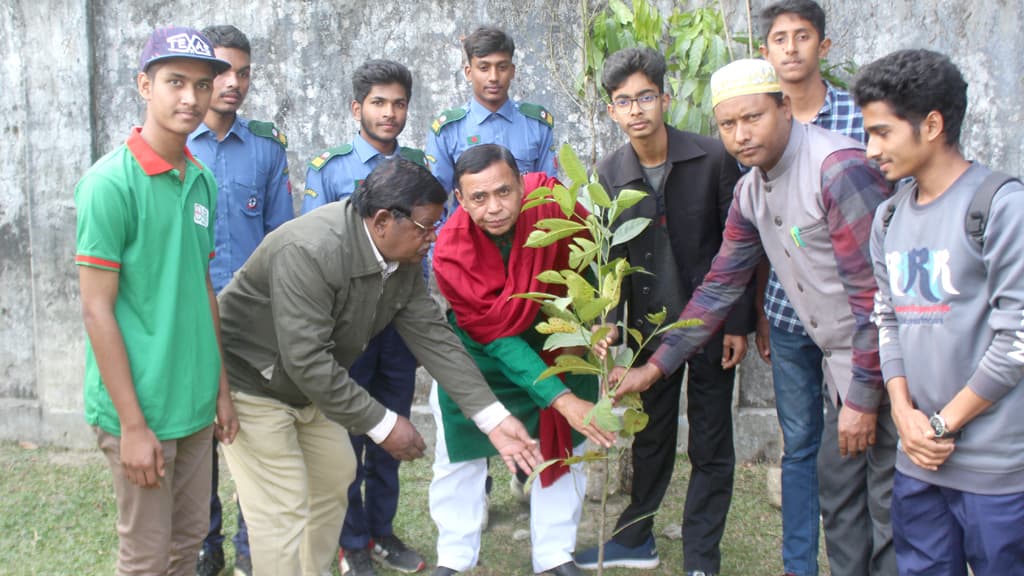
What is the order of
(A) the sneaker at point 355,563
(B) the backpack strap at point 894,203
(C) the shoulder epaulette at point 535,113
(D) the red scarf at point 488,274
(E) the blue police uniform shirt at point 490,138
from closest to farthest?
1. (B) the backpack strap at point 894,203
2. (D) the red scarf at point 488,274
3. (A) the sneaker at point 355,563
4. (E) the blue police uniform shirt at point 490,138
5. (C) the shoulder epaulette at point 535,113

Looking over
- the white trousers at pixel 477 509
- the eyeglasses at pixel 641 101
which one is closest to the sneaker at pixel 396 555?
the white trousers at pixel 477 509

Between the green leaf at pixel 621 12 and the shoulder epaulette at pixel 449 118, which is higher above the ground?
the green leaf at pixel 621 12

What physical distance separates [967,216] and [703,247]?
1277 millimetres

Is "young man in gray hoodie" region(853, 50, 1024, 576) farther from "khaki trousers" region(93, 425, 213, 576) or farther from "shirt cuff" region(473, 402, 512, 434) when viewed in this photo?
"khaki trousers" region(93, 425, 213, 576)

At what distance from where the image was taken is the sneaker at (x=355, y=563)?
11.6 feet

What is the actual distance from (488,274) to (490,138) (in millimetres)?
1084

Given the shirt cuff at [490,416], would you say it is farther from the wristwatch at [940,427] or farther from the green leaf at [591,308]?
the wristwatch at [940,427]

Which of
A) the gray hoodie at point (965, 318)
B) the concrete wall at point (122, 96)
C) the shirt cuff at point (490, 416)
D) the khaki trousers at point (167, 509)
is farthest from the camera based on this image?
the concrete wall at point (122, 96)

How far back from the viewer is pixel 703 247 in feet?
11.2

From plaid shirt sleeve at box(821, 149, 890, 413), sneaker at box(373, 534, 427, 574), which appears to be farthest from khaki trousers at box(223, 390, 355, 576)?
plaid shirt sleeve at box(821, 149, 890, 413)

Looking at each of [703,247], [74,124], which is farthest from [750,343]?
[74,124]

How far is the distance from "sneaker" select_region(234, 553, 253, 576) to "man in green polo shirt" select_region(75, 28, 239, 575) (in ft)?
2.29

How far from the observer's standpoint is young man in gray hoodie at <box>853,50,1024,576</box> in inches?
84.4

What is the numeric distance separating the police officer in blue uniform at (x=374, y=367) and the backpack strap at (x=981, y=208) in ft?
7.20
